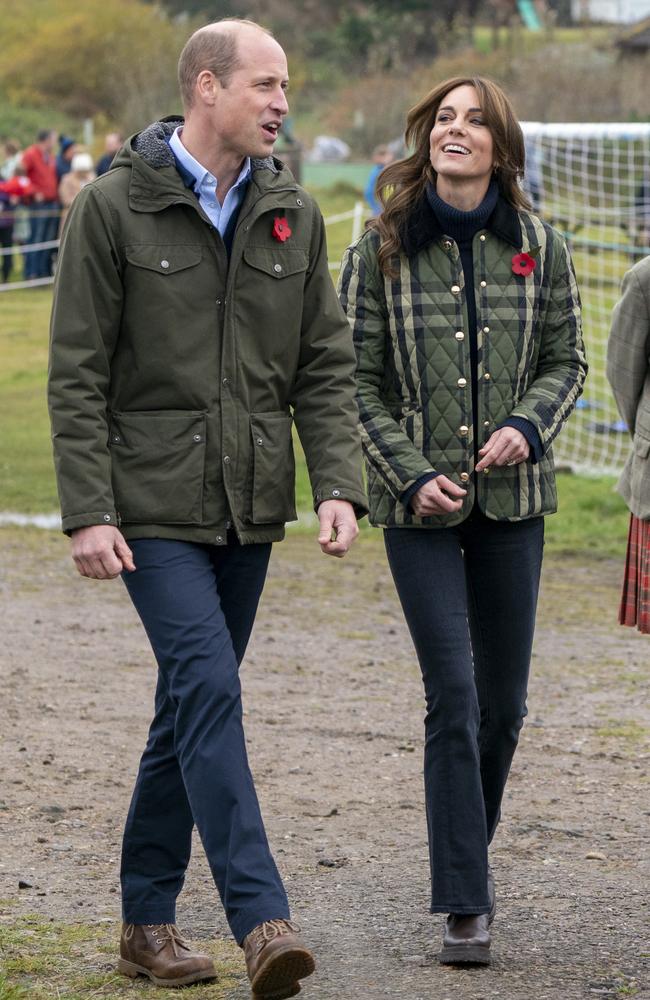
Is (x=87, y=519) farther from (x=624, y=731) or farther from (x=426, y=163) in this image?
(x=624, y=731)

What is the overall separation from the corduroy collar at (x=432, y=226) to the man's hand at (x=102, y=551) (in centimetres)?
108

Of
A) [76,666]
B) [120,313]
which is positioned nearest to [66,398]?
[120,313]

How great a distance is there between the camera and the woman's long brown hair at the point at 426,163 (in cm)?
434

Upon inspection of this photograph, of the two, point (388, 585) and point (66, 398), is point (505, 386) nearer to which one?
point (66, 398)

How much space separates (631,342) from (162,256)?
5.33 ft

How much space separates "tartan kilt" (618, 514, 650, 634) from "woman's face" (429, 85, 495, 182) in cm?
117

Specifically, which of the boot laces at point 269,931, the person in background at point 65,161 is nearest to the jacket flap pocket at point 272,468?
the boot laces at point 269,931

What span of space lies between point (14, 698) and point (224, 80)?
3.61 meters

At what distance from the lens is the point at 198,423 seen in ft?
12.9

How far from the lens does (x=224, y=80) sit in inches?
155

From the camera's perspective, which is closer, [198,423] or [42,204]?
[198,423]

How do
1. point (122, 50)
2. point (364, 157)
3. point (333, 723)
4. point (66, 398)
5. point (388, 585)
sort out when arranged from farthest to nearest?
point (122, 50), point (364, 157), point (388, 585), point (333, 723), point (66, 398)

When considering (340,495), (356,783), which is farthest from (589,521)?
(340,495)

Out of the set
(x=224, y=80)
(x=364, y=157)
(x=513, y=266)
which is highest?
(x=224, y=80)
